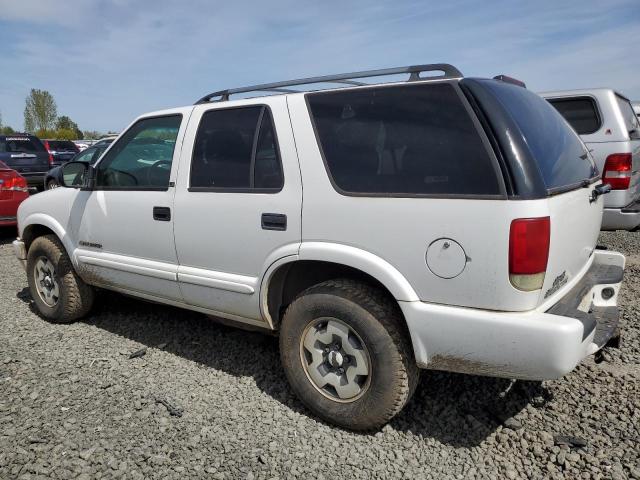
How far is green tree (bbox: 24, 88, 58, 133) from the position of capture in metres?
67.8

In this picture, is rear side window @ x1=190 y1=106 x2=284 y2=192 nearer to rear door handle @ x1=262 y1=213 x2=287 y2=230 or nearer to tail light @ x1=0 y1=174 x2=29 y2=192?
rear door handle @ x1=262 y1=213 x2=287 y2=230

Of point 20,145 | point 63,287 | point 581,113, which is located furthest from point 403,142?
point 20,145

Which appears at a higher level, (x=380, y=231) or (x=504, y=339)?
(x=380, y=231)

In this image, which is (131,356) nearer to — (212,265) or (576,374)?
(212,265)

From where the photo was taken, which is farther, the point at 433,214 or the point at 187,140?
the point at 187,140

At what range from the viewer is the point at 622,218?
5367 millimetres

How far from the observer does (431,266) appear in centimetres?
238

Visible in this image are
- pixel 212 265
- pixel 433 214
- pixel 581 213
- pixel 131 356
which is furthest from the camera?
pixel 131 356

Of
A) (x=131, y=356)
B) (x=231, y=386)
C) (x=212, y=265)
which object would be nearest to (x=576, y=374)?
(x=231, y=386)

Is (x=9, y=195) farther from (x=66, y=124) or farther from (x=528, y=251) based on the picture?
(x=66, y=124)

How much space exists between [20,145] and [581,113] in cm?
1353

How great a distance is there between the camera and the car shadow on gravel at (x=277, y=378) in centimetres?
286

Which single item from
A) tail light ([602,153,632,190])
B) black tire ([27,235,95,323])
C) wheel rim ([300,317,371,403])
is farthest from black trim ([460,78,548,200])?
tail light ([602,153,632,190])

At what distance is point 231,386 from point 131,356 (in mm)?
938
